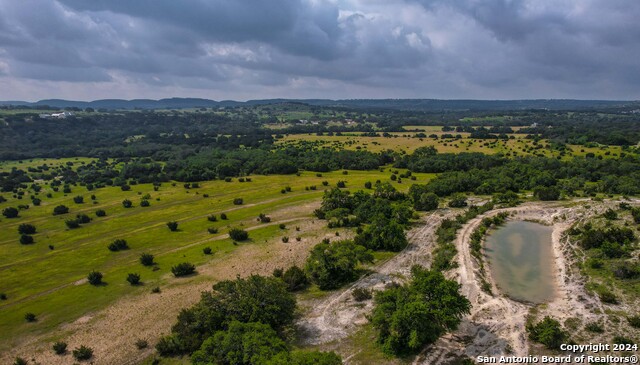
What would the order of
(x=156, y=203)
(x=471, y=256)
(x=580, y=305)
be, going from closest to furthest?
(x=580, y=305)
(x=471, y=256)
(x=156, y=203)

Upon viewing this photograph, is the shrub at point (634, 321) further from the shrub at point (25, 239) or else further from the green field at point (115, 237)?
the shrub at point (25, 239)

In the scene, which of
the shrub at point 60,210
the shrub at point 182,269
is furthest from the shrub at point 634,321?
the shrub at point 60,210

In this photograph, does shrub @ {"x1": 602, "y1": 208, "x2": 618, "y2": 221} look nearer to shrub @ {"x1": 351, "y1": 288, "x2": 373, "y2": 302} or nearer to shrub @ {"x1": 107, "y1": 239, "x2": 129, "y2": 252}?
shrub @ {"x1": 351, "y1": 288, "x2": 373, "y2": 302}

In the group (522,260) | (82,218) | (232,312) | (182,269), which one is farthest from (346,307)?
(82,218)

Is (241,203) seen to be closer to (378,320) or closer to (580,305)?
(378,320)

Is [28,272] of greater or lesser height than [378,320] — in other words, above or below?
below

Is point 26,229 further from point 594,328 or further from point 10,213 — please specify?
point 594,328

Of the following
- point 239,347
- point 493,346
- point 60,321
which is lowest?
point 60,321

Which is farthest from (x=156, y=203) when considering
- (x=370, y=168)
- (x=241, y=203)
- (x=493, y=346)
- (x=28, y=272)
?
(x=493, y=346)
